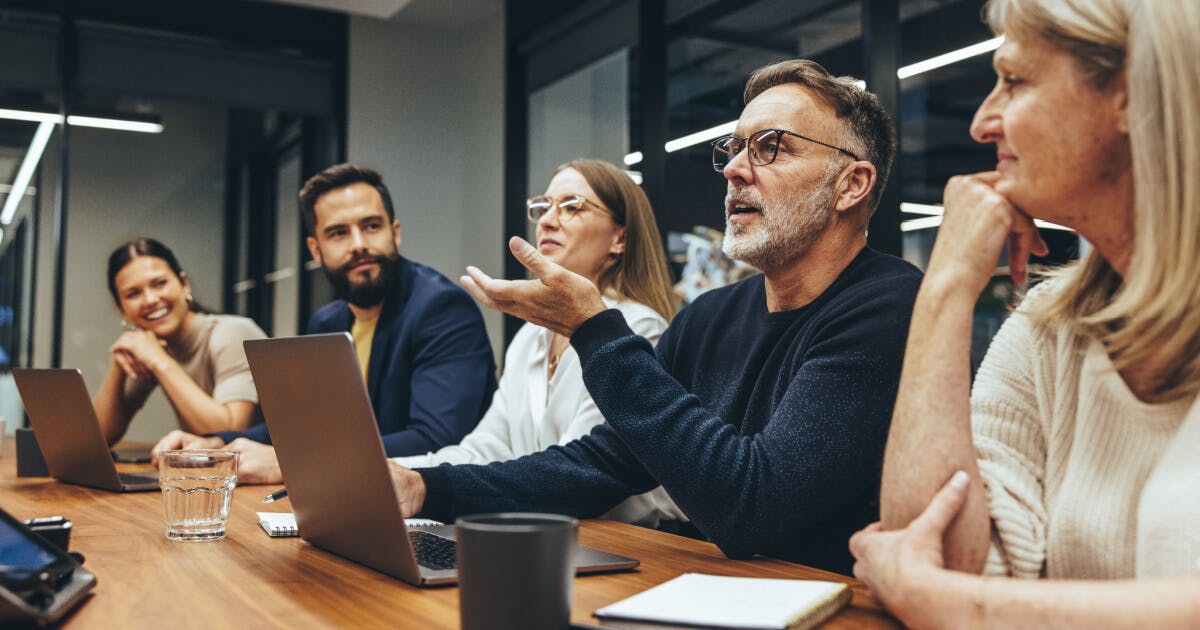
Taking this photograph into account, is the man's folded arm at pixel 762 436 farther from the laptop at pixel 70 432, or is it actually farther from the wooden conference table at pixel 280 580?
the laptop at pixel 70 432

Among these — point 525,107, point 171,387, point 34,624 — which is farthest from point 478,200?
point 34,624

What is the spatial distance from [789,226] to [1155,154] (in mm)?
670

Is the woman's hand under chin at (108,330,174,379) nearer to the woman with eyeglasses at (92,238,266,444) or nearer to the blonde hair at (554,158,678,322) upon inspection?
the woman with eyeglasses at (92,238,266,444)

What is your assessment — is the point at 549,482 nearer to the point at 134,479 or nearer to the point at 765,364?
the point at 765,364

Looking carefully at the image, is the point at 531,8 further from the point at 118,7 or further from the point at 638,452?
the point at 638,452

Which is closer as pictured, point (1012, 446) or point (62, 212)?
point (1012, 446)

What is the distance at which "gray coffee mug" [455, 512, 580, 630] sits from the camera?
681 mm

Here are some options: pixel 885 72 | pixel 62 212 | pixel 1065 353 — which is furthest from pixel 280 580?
pixel 62 212

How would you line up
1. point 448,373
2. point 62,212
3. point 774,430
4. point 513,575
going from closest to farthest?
point 513,575, point 774,430, point 448,373, point 62,212

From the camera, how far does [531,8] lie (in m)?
4.81

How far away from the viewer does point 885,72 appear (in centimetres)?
289

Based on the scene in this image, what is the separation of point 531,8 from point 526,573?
447cm

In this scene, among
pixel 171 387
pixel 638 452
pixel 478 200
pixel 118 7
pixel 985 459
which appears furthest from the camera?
pixel 478 200

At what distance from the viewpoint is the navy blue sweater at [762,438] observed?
1.12m
